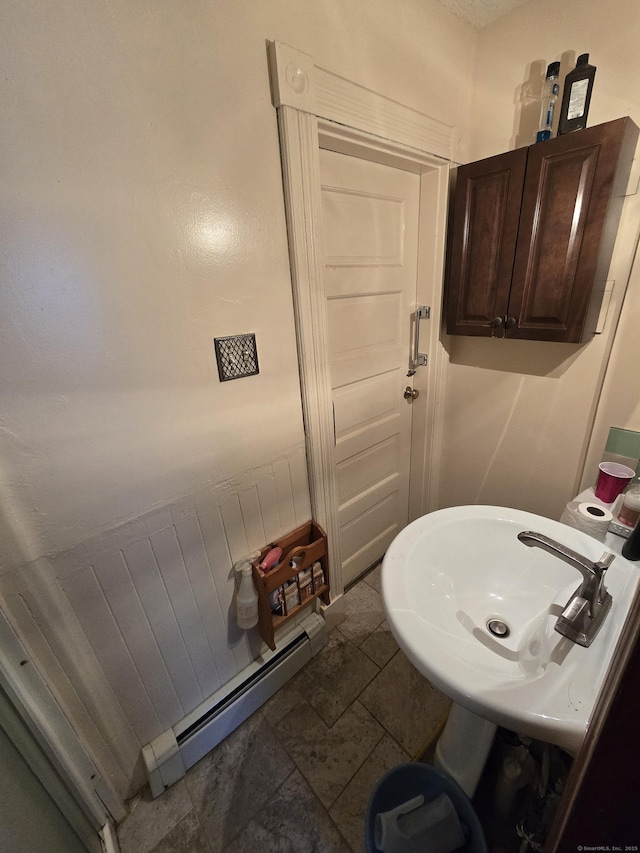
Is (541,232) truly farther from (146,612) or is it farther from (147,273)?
(146,612)

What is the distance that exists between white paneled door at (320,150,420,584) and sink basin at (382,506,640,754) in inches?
25.9

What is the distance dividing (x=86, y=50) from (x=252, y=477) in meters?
0.99

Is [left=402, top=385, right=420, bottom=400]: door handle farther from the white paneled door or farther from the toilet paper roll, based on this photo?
the toilet paper roll

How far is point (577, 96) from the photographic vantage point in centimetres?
103

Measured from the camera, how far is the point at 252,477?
3.50ft

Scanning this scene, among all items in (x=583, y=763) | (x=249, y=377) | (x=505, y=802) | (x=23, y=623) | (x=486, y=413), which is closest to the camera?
(x=583, y=763)

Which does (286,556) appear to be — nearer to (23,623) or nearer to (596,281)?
(23,623)

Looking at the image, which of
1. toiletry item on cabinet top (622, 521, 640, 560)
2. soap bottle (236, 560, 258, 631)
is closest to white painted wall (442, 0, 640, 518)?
toiletry item on cabinet top (622, 521, 640, 560)

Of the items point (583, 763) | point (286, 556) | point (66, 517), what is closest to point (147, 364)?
point (66, 517)

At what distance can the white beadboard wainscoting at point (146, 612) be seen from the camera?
78 cm

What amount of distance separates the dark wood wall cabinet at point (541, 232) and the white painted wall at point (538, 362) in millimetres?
128

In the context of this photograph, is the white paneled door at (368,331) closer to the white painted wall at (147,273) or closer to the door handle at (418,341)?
the door handle at (418,341)

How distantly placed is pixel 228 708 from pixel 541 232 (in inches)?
75.6

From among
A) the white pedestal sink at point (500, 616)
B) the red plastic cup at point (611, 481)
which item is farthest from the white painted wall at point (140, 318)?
the red plastic cup at point (611, 481)
